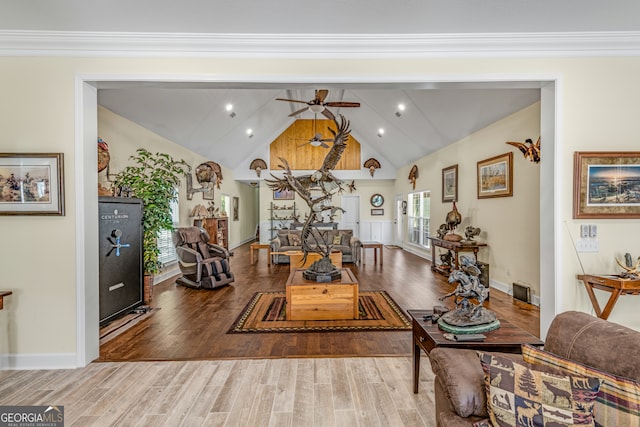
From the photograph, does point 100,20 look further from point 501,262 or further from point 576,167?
point 501,262

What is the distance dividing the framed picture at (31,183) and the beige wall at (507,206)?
207 inches

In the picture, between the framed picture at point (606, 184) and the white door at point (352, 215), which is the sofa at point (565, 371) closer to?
the framed picture at point (606, 184)

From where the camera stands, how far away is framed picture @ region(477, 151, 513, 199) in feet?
15.1

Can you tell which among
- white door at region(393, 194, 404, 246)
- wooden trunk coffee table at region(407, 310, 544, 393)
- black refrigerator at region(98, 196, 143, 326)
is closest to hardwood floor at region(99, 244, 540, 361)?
black refrigerator at region(98, 196, 143, 326)

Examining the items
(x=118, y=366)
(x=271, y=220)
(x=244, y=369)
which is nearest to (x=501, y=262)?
(x=244, y=369)

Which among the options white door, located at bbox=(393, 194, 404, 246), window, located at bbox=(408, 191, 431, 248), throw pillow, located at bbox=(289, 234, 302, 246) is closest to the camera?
throw pillow, located at bbox=(289, 234, 302, 246)

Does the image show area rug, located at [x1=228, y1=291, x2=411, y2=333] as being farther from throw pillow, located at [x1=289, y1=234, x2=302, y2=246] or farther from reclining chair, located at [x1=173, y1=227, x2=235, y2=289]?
throw pillow, located at [x1=289, y1=234, x2=302, y2=246]

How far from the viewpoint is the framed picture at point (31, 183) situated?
2.49 m

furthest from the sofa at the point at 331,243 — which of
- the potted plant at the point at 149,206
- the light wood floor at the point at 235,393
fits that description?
the light wood floor at the point at 235,393

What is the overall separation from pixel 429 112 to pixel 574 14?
3.57 meters

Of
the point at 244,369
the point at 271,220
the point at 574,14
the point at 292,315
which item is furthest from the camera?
the point at 271,220

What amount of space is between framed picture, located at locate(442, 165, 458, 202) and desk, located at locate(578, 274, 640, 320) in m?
3.97

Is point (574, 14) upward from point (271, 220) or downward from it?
upward

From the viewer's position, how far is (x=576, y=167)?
8.35 feet
